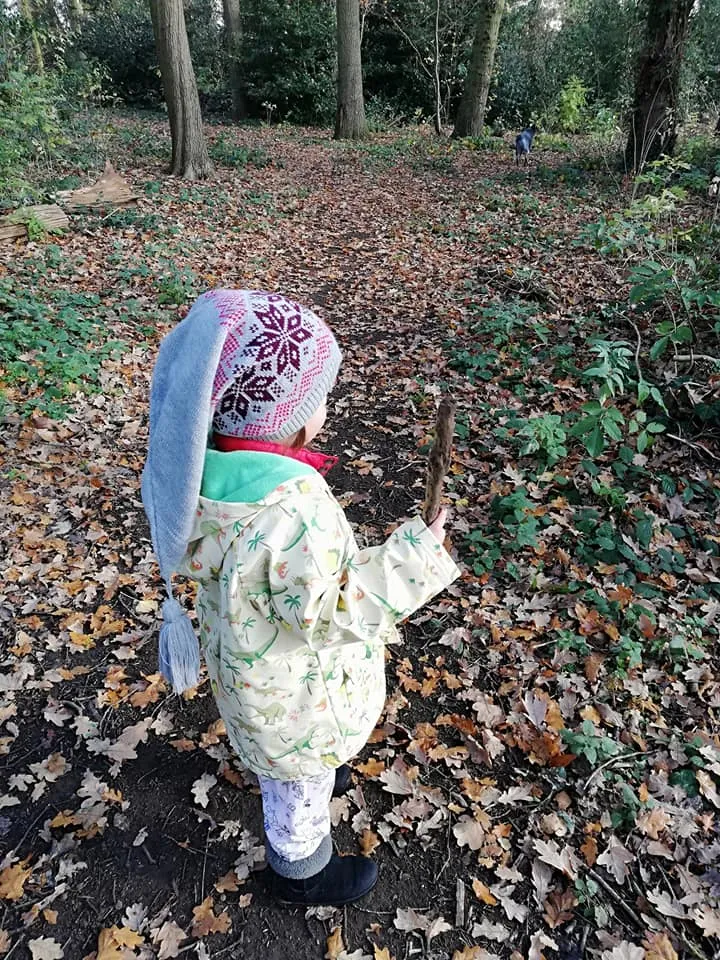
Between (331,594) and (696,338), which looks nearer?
(331,594)

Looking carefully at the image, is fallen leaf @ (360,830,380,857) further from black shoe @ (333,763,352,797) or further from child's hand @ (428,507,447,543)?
child's hand @ (428,507,447,543)

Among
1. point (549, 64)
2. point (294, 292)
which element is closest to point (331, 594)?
point (294, 292)

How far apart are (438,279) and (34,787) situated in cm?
762

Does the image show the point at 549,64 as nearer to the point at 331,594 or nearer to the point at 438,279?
the point at 438,279

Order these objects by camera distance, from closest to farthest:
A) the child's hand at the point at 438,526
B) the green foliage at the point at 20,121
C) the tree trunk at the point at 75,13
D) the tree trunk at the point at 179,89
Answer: the child's hand at the point at 438,526 → the green foliage at the point at 20,121 → the tree trunk at the point at 179,89 → the tree trunk at the point at 75,13

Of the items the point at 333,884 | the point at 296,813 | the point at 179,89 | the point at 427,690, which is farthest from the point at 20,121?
the point at 333,884


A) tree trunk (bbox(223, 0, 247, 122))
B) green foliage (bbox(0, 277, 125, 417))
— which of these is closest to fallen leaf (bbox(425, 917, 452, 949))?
green foliage (bbox(0, 277, 125, 417))

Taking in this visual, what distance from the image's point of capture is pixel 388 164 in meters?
14.9

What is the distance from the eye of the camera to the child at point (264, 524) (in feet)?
4.87

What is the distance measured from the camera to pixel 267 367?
1516 mm

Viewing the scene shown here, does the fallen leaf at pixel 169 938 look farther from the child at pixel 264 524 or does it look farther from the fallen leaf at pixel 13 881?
the child at pixel 264 524

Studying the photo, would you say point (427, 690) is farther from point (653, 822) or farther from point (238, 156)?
point (238, 156)

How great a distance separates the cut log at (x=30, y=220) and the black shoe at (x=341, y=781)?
8.29m

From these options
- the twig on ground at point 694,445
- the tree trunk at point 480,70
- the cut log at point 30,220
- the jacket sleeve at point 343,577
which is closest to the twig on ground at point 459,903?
the jacket sleeve at point 343,577
